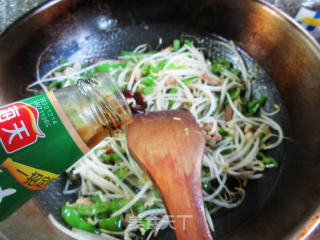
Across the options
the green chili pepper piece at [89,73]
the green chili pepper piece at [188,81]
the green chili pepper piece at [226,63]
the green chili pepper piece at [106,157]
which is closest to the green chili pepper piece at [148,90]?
the green chili pepper piece at [188,81]

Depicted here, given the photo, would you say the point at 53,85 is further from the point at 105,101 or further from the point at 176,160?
the point at 176,160

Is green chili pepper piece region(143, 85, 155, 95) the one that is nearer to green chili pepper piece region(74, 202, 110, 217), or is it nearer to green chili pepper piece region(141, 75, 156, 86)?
green chili pepper piece region(141, 75, 156, 86)

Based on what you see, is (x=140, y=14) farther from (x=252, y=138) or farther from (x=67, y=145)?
(x=67, y=145)

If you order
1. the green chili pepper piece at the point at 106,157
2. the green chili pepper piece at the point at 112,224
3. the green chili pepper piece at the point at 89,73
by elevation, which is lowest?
the green chili pepper piece at the point at 112,224

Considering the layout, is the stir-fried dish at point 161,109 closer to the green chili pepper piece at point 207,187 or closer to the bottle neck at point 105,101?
the green chili pepper piece at point 207,187

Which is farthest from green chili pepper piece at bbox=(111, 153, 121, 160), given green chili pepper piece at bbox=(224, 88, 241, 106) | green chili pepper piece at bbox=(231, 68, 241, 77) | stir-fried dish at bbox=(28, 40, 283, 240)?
green chili pepper piece at bbox=(231, 68, 241, 77)

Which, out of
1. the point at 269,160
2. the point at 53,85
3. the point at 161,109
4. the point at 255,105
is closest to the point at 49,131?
the point at 161,109
